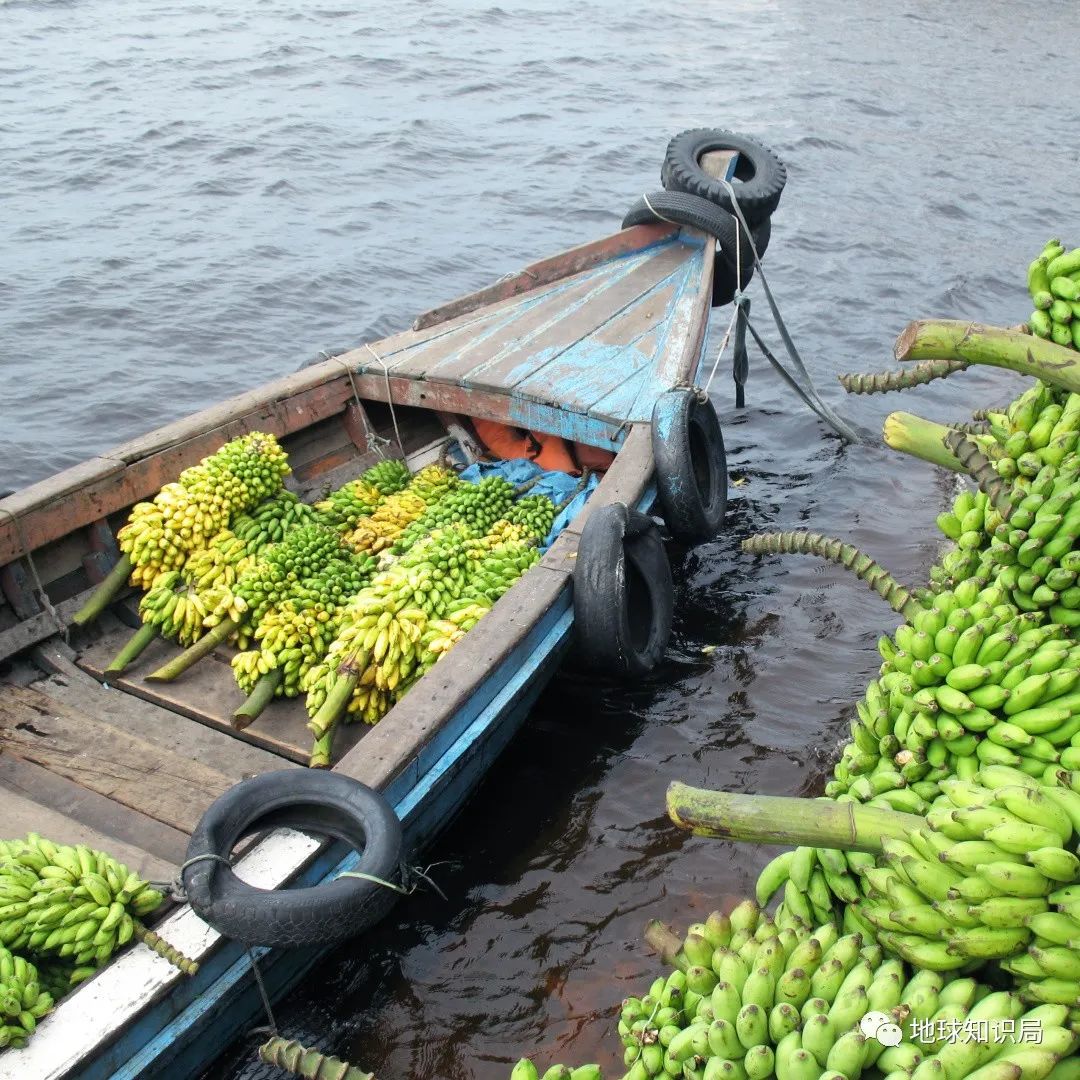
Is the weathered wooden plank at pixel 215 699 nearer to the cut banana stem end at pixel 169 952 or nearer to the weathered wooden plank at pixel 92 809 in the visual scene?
the weathered wooden plank at pixel 92 809

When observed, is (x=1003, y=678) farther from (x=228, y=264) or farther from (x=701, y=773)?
(x=228, y=264)

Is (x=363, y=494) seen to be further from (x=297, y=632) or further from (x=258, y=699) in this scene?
(x=258, y=699)

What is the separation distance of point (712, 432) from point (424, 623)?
259cm

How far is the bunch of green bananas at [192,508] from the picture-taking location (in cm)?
558

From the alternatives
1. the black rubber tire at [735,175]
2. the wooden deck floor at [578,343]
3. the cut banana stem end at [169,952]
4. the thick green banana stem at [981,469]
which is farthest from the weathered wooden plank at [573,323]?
the cut banana stem end at [169,952]

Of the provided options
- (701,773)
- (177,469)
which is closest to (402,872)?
(701,773)

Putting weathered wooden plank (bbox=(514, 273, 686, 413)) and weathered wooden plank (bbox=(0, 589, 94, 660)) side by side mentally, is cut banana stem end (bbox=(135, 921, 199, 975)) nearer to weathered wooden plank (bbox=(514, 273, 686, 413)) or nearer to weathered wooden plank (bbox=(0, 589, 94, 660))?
weathered wooden plank (bbox=(0, 589, 94, 660))

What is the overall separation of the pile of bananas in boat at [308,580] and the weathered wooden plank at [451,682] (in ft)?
0.98

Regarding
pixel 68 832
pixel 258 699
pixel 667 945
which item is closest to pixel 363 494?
pixel 258 699

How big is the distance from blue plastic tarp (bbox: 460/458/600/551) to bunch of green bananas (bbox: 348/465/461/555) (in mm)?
173

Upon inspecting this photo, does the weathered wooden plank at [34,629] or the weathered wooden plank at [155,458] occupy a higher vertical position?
the weathered wooden plank at [155,458]

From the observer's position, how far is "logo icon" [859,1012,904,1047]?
236 centimetres

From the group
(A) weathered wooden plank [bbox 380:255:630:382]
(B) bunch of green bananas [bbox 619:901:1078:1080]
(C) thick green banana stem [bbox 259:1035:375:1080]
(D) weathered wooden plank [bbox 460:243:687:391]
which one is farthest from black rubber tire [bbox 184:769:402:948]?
(A) weathered wooden plank [bbox 380:255:630:382]

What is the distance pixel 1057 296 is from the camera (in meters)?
3.16
